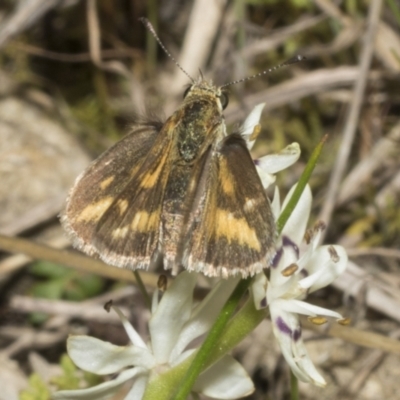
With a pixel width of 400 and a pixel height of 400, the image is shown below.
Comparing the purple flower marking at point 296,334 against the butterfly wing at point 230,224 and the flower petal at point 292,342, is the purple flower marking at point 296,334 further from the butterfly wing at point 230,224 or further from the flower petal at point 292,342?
the butterfly wing at point 230,224

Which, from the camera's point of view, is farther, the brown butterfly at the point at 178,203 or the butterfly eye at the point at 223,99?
the butterfly eye at the point at 223,99

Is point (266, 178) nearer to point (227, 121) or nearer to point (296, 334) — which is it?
point (296, 334)

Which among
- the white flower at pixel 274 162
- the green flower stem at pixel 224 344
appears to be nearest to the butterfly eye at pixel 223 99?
the white flower at pixel 274 162

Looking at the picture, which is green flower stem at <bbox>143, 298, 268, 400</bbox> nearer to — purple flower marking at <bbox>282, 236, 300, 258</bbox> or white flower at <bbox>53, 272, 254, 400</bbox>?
white flower at <bbox>53, 272, 254, 400</bbox>

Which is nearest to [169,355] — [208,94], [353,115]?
[208,94]

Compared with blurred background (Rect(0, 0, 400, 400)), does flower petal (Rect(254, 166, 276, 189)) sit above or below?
above

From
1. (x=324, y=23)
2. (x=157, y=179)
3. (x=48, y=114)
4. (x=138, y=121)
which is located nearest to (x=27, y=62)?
(x=48, y=114)

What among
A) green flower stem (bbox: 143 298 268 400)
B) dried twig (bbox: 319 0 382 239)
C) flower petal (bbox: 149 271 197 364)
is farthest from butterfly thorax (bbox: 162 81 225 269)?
dried twig (bbox: 319 0 382 239)
